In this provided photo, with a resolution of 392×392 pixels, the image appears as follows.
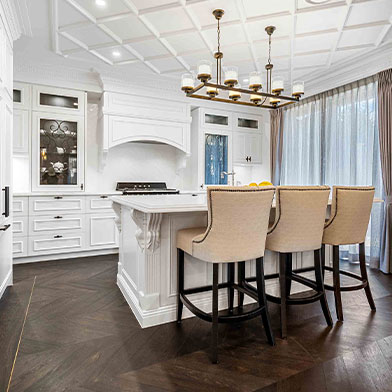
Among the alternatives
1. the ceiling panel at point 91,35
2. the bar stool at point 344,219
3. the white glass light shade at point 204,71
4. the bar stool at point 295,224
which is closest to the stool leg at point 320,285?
the bar stool at point 295,224

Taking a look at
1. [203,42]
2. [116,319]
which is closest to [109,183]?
[203,42]

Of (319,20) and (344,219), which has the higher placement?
(319,20)

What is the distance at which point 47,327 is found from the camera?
2.20 metres

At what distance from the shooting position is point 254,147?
5.99 m

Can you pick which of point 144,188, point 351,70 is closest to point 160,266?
point 144,188

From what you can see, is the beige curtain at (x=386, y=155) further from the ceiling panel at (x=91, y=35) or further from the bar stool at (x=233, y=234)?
the ceiling panel at (x=91, y=35)

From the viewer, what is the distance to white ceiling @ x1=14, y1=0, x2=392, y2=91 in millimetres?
2848

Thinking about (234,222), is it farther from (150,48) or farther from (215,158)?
(215,158)

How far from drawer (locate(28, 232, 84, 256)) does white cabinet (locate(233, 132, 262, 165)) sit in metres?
3.24

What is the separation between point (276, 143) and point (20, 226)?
4604 mm

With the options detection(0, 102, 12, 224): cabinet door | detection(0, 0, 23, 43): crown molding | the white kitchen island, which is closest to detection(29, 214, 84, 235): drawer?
detection(0, 102, 12, 224): cabinet door

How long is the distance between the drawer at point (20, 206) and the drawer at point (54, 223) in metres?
0.13

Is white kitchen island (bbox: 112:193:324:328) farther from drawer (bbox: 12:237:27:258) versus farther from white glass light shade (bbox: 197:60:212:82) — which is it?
drawer (bbox: 12:237:27:258)

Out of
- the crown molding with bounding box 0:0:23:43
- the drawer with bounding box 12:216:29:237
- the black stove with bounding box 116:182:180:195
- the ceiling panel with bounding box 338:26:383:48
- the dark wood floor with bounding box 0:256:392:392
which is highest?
the ceiling panel with bounding box 338:26:383:48
